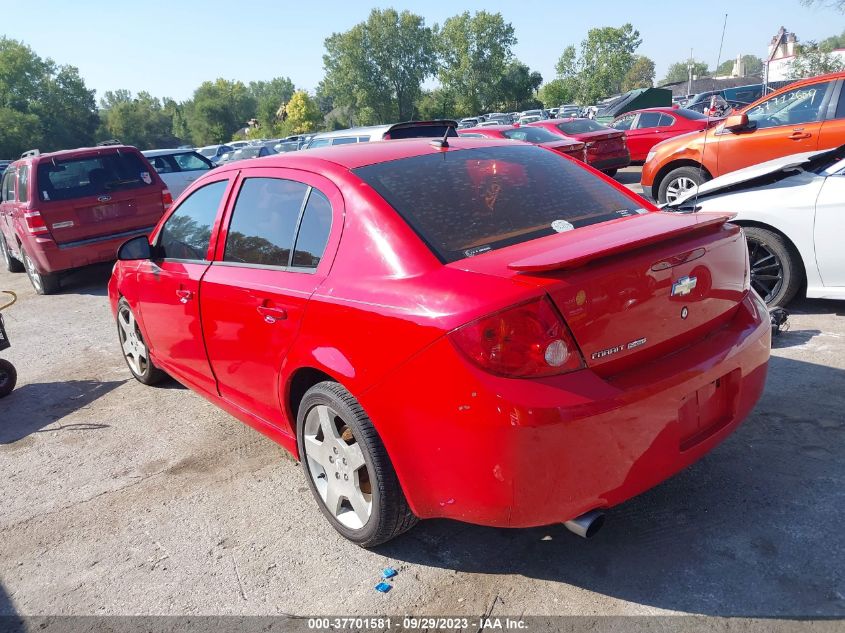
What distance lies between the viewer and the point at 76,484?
3.72 metres

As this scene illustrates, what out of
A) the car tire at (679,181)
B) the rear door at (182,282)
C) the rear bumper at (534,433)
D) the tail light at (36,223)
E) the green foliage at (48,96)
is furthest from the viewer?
the green foliage at (48,96)

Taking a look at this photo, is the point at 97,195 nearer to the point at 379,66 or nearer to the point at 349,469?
the point at 349,469

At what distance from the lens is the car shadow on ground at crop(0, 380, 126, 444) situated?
14.9 ft

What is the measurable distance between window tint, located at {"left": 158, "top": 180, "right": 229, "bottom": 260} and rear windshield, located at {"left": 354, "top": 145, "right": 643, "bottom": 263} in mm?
1221

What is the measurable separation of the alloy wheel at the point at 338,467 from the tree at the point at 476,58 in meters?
108

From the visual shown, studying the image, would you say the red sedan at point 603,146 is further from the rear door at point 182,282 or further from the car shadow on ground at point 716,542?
the car shadow on ground at point 716,542

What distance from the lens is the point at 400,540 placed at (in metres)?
2.91

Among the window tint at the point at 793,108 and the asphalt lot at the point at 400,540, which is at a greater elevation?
the window tint at the point at 793,108

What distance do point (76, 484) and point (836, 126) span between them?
8.56 m

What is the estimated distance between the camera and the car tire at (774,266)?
496 centimetres

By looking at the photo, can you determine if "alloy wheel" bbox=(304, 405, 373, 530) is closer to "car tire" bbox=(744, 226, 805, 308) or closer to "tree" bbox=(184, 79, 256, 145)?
"car tire" bbox=(744, 226, 805, 308)

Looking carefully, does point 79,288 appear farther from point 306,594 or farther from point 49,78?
point 49,78

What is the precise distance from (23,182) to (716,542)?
9.48 m

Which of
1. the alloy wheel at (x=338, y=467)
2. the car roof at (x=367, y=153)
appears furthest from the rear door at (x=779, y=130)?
the alloy wheel at (x=338, y=467)
